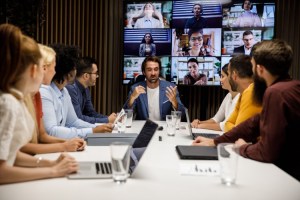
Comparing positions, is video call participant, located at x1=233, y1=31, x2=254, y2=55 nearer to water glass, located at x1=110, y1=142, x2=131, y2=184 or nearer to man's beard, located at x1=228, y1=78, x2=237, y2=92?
man's beard, located at x1=228, y1=78, x2=237, y2=92

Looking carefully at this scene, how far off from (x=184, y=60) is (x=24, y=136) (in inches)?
138

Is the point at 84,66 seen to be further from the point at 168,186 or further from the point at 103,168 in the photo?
the point at 168,186

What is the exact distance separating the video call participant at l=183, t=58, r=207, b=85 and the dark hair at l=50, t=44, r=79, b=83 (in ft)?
6.68

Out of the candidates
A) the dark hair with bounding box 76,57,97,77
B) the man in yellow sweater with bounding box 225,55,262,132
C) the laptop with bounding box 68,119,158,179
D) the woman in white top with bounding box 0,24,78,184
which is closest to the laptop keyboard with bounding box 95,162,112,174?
the laptop with bounding box 68,119,158,179

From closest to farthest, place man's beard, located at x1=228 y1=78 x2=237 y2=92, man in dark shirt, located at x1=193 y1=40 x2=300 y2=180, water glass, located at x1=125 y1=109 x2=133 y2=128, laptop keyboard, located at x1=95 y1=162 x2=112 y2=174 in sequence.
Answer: laptop keyboard, located at x1=95 y1=162 x2=112 y2=174 → man in dark shirt, located at x1=193 y1=40 x2=300 y2=180 → water glass, located at x1=125 y1=109 x2=133 y2=128 → man's beard, located at x1=228 y1=78 x2=237 y2=92

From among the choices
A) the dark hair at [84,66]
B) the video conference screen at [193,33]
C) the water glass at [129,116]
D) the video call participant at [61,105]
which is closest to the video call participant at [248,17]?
the video conference screen at [193,33]

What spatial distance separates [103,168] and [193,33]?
3.36 metres

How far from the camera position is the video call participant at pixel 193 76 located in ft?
15.2

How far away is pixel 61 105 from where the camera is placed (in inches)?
102

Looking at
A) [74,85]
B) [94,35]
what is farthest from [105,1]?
[74,85]

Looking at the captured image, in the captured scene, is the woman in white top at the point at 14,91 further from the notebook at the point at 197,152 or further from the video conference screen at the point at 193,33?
the video conference screen at the point at 193,33

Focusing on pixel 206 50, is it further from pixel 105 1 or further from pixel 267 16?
pixel 105 1

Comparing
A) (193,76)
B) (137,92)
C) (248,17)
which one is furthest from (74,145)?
(248,17)

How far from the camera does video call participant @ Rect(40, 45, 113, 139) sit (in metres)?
2.31
